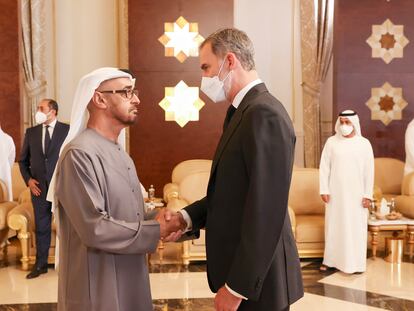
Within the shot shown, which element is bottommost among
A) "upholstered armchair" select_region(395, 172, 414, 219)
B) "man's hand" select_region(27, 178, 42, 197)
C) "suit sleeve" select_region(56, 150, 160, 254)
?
"upholstered armchair" select_region(395, 172, 414, 219)

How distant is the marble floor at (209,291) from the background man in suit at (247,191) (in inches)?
85.4

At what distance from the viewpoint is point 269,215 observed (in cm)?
169

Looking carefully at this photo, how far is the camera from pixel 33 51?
8.66 metres

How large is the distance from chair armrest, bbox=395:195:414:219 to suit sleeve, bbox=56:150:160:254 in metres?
4.61

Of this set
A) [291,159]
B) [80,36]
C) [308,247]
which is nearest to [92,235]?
[291,159]

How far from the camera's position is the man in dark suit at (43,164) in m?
4.80

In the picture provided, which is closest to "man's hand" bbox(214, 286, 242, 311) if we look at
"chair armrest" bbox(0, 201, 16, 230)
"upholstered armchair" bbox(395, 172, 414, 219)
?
"chair armrest" bbox(0, 201, 16, 230)

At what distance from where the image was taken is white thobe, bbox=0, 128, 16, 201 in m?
5.90

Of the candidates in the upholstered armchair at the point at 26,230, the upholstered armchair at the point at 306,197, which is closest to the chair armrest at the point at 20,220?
the upholstered armchair at the point at 26,230

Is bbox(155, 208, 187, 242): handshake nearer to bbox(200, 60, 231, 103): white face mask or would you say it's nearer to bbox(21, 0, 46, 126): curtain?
A: bbox(200, 60, 231, 103): white face mask

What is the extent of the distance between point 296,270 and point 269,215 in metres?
0.33

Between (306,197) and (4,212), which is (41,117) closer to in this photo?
(4,212)

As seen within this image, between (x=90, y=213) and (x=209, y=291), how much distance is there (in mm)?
2709

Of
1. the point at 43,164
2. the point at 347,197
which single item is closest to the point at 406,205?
the point at 347,197
